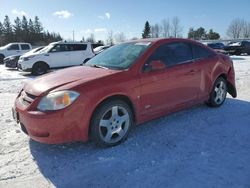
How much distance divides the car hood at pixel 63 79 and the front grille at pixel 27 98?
0.05m

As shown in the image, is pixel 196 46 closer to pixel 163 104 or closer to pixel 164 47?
pixel 164 47

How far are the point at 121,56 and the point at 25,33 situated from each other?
8170cm

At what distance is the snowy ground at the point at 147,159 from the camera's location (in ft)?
10.8

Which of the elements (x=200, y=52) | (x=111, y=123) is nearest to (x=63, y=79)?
(x=111, y=123)

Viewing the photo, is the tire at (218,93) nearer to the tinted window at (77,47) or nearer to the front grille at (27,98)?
the front grille at (27,98)

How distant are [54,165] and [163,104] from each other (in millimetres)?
2026

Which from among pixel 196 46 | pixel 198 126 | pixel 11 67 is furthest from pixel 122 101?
pixel 11 67

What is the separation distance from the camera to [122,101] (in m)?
4.21

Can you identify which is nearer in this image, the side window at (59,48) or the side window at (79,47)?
the side window at (59,48)

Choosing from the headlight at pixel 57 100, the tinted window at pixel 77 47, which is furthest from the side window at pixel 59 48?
the headlight at pixel 57 100

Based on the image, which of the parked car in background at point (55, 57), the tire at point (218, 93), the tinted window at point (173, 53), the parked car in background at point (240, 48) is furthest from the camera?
the parked car in background at point (240, 48)

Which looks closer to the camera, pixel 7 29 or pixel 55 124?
pixel 55 124

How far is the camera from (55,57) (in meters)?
14.5

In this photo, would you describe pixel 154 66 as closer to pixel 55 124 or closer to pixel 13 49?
pixel 55 124
